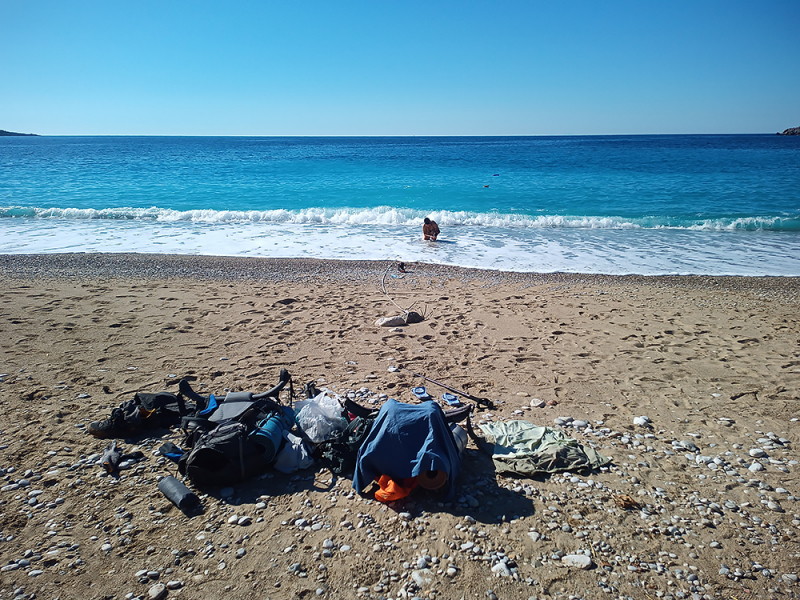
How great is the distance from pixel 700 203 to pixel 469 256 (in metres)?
14.8

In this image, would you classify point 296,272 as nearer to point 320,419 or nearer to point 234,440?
point 320,419

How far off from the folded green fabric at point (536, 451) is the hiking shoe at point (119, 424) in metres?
3.29

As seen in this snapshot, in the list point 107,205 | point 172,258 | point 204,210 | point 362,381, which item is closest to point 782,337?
point 362,381

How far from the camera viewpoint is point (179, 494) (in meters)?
3.76

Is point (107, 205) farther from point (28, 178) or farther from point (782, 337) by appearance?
point (782, 337)

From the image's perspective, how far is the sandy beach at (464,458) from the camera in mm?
3160

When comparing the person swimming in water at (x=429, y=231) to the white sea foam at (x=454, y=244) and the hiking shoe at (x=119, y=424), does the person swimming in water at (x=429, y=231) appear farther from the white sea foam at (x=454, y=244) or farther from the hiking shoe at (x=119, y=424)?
the hiking shoe at (x=119, y=424)

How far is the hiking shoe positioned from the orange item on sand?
96.7 inches

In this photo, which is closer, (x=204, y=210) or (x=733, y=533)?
(x=733, y=533)

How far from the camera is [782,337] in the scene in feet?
22.6

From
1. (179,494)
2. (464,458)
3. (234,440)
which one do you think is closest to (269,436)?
(234,440)

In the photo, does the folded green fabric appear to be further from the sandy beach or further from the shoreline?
the shoreline

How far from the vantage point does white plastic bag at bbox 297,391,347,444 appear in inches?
177

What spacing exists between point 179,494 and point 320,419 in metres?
1.30
